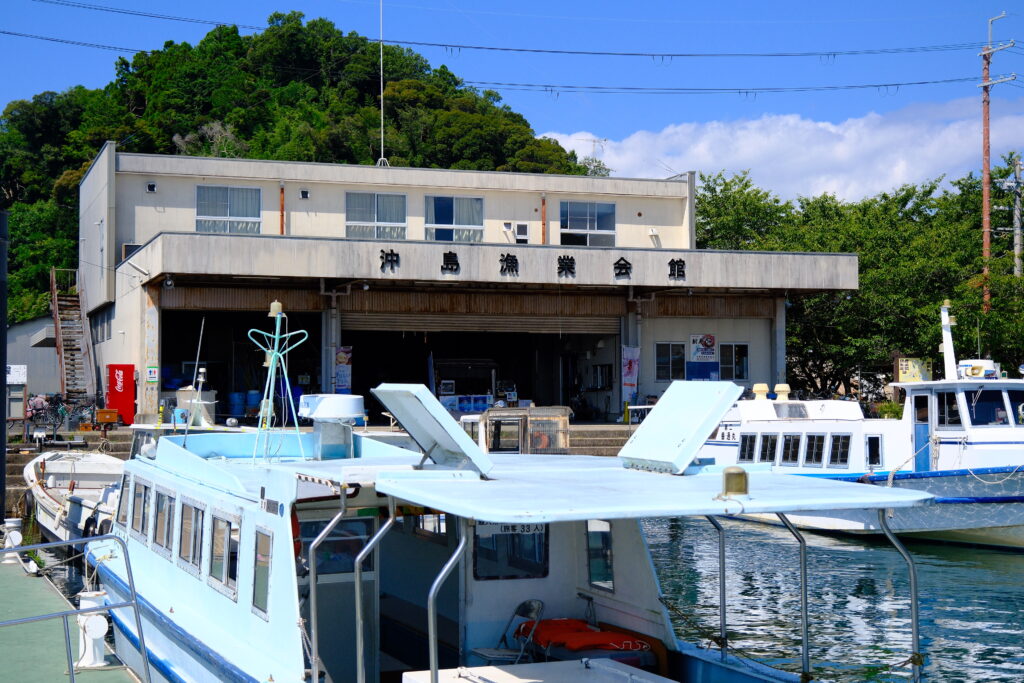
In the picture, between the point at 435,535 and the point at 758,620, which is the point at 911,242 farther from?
the point at 435,535

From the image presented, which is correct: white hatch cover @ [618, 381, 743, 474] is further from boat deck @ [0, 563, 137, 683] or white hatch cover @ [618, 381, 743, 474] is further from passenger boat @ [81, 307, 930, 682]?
boat deck @ [0, 563, 137, 683]

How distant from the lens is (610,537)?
8570mm

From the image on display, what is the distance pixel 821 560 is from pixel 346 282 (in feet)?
51.6

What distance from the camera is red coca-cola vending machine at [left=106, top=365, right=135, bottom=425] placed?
28844 millimetres

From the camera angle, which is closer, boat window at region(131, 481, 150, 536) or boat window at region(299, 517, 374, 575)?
boat window at region(299, 517, 374, 575)

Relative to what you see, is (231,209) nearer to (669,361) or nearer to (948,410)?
(669,361)

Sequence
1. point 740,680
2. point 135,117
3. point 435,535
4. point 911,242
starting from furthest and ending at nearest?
point 135,117, point 911,242, point 435,535, point 740,680

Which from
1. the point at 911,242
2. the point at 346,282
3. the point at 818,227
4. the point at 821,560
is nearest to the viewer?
the point at 821,560

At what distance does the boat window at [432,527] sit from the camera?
9.20 meters

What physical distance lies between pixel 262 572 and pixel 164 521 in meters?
3.24

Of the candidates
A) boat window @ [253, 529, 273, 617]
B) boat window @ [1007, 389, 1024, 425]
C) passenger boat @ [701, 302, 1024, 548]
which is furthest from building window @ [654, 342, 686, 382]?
boat window @ [253, 529, 273, 617]

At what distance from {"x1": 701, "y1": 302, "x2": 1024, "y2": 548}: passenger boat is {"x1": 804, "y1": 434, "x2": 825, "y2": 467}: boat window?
0.02m

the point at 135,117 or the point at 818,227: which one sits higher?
the point at 135,117

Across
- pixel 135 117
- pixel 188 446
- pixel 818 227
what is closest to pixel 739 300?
pixel 818 227
